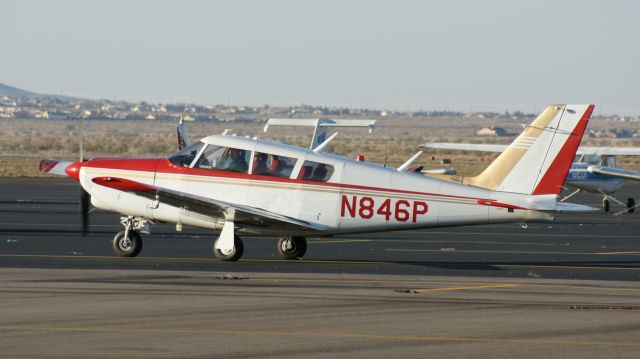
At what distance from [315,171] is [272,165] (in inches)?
28.8

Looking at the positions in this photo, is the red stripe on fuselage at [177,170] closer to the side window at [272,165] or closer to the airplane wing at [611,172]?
the side window at [272,165]

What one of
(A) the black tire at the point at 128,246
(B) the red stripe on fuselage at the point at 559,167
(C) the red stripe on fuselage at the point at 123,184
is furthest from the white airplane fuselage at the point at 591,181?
(C) the red stripe on fuselage at the point at 123,184

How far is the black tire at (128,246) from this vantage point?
19203mm

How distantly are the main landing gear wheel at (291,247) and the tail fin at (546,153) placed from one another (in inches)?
149

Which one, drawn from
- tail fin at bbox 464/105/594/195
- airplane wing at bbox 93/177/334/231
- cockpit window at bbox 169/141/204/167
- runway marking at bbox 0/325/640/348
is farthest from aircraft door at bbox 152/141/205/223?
runway marking at bbox 0/325/640/348

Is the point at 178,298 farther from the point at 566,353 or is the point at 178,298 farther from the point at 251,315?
the point at 566,353

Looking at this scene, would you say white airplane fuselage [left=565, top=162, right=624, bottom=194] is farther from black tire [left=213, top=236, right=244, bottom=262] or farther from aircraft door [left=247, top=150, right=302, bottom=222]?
black tire [left=213, top=236, right=244, bottom=262]

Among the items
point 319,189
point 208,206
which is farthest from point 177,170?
point 319,189

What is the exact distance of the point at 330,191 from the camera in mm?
18641

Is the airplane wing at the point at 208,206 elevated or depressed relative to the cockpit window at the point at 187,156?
depressed

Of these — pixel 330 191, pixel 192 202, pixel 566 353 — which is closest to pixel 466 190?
pixel 330 191

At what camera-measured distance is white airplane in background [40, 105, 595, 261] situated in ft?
58.6

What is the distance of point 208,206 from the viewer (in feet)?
60.4

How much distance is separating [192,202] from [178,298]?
4.48 metres
